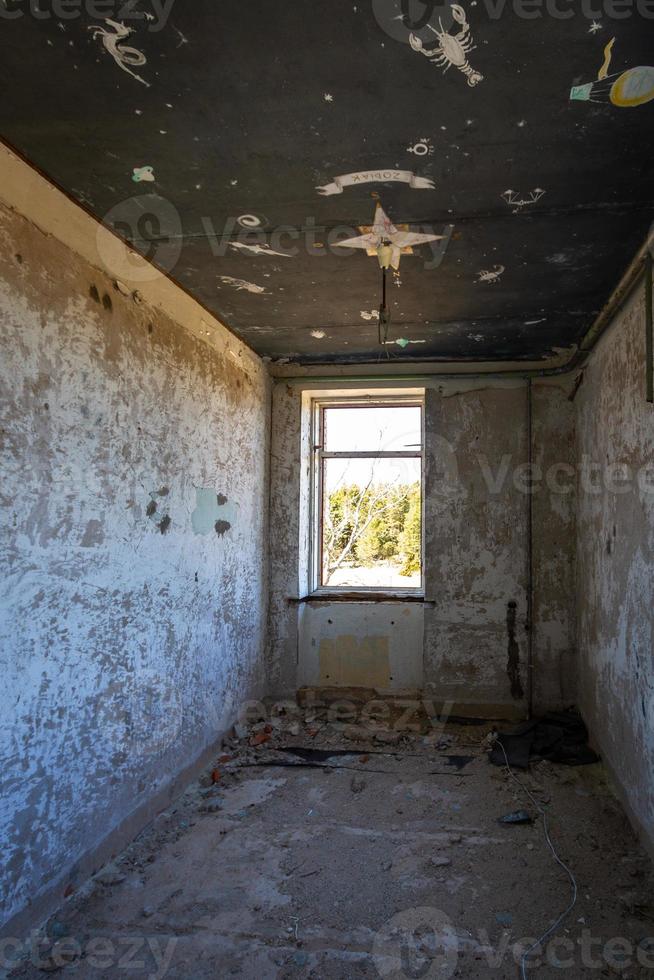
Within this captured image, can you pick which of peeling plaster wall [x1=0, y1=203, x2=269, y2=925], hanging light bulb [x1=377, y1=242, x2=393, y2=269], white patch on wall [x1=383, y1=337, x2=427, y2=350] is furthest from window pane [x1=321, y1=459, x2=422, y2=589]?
hanging light bulb [x1=377, y1=242, x2=393, y2=269]

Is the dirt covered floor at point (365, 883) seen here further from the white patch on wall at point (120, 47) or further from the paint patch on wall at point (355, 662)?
the white patch on wall at point (120, 47)

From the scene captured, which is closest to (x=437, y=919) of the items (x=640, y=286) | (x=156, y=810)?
(x=156, y=810)

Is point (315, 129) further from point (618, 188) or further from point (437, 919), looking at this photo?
point (437, 919)

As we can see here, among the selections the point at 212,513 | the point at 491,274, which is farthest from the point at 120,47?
the point at 212,513

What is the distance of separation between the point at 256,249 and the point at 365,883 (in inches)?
103

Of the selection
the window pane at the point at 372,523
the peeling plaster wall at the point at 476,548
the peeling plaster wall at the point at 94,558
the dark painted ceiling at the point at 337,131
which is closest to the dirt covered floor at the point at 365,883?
the peeling plaster wall at the point at 94,558

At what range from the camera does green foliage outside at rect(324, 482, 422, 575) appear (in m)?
4.81

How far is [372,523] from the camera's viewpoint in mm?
4914

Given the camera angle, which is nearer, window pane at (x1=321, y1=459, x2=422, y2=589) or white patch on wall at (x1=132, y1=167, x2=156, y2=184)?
white patch on wall at (x1=132, y1=167, x2=156, y2=184)

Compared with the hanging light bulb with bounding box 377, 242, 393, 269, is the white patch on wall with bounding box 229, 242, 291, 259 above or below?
above

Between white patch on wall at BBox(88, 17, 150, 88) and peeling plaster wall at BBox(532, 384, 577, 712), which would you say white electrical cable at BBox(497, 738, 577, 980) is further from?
white patch on wall at BBox(88, 17, 150, 88)

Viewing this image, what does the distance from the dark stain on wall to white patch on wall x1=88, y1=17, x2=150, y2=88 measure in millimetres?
3800

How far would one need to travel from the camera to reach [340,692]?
4539 millimetres

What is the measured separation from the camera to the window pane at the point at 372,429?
4738mm
